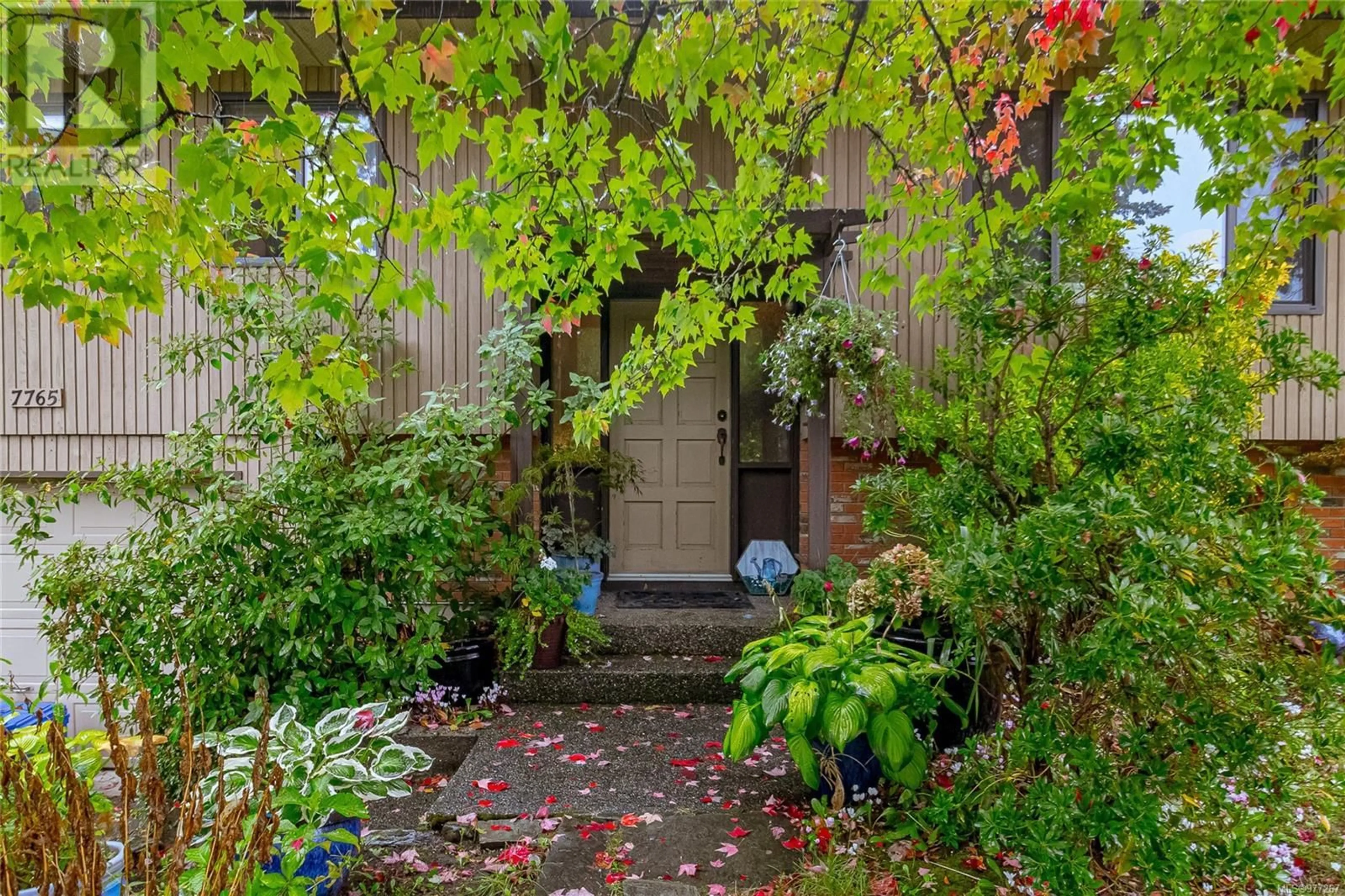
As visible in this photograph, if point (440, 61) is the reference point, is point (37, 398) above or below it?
below

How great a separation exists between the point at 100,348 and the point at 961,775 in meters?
5.83

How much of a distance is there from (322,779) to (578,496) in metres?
3.63

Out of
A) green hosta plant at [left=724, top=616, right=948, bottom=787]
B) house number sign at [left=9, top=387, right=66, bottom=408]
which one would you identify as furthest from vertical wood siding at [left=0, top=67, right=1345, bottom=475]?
green hosta plant at [left=724, top=616, right=948, bottom=787]

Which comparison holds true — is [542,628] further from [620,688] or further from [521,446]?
[521,446]

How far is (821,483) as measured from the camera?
4828 mm

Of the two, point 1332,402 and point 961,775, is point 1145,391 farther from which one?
point 1332,402

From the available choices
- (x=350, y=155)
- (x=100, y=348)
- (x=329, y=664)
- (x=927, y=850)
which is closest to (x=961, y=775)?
(x=927, y=850)

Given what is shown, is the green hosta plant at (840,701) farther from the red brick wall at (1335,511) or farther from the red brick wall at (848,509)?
the red brick wall at (1335,511)

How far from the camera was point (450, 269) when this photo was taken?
16.0 feet

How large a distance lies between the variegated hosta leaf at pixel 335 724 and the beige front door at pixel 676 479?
141 inches

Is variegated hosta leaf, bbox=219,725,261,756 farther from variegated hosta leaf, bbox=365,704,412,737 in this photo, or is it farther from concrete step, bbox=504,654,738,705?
concrete step, bbox=504,654,738,705

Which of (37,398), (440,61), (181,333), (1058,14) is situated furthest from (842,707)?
(37,398)

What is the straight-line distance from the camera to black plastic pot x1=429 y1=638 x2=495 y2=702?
413cm

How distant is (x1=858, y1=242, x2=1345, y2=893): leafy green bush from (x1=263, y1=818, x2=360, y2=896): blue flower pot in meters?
1.80
